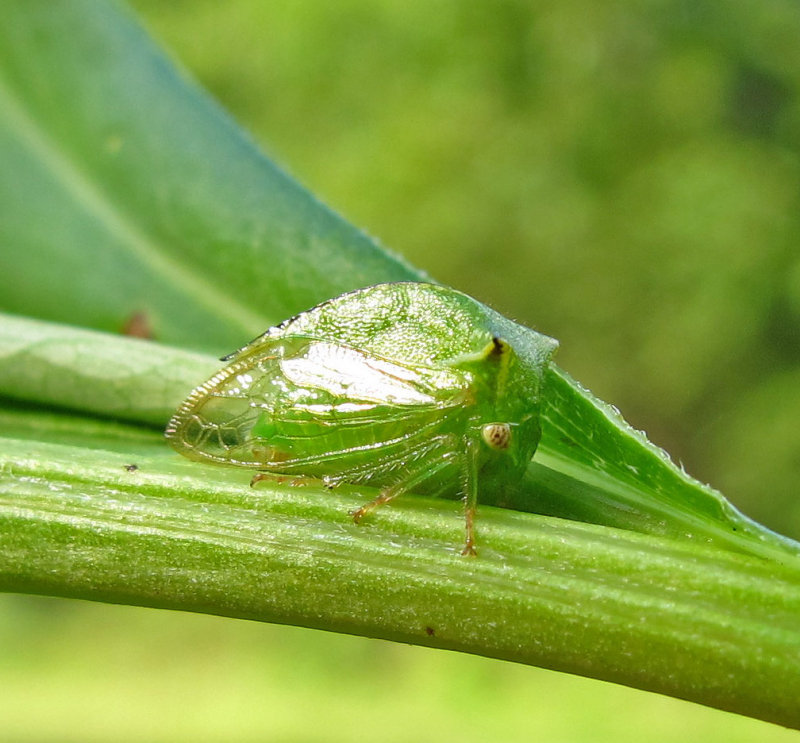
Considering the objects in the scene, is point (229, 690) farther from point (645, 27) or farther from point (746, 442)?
point (645, 27)

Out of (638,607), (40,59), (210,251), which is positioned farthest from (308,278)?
(40,59)

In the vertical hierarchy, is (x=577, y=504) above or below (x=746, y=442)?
below

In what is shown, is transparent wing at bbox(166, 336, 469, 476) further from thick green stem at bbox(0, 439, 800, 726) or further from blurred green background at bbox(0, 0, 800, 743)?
blurred green background at bbox(0, 0, 800, 743)

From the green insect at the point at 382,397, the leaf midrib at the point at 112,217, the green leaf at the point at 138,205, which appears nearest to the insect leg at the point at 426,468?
the green insect at the point at 382,397

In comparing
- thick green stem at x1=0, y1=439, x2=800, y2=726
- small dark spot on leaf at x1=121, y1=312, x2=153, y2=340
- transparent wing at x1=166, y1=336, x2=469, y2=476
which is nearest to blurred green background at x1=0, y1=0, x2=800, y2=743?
small dark spot on leaf at x1=121, y1=312, x2=153, y2=340

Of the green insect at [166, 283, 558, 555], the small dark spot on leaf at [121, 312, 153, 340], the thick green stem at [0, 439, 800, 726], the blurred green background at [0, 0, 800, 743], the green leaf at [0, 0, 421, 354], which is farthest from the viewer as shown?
the blurred green background at [0, 0, 800, 743]

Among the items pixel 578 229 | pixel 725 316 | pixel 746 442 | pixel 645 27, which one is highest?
pixel 645 27

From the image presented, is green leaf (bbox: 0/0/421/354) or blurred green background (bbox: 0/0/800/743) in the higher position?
blurred green background (bbox: 0/0/800/743)

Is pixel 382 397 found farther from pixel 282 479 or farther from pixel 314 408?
pixel 282 479

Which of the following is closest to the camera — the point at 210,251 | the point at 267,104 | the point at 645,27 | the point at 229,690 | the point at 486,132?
the point at 210,251
